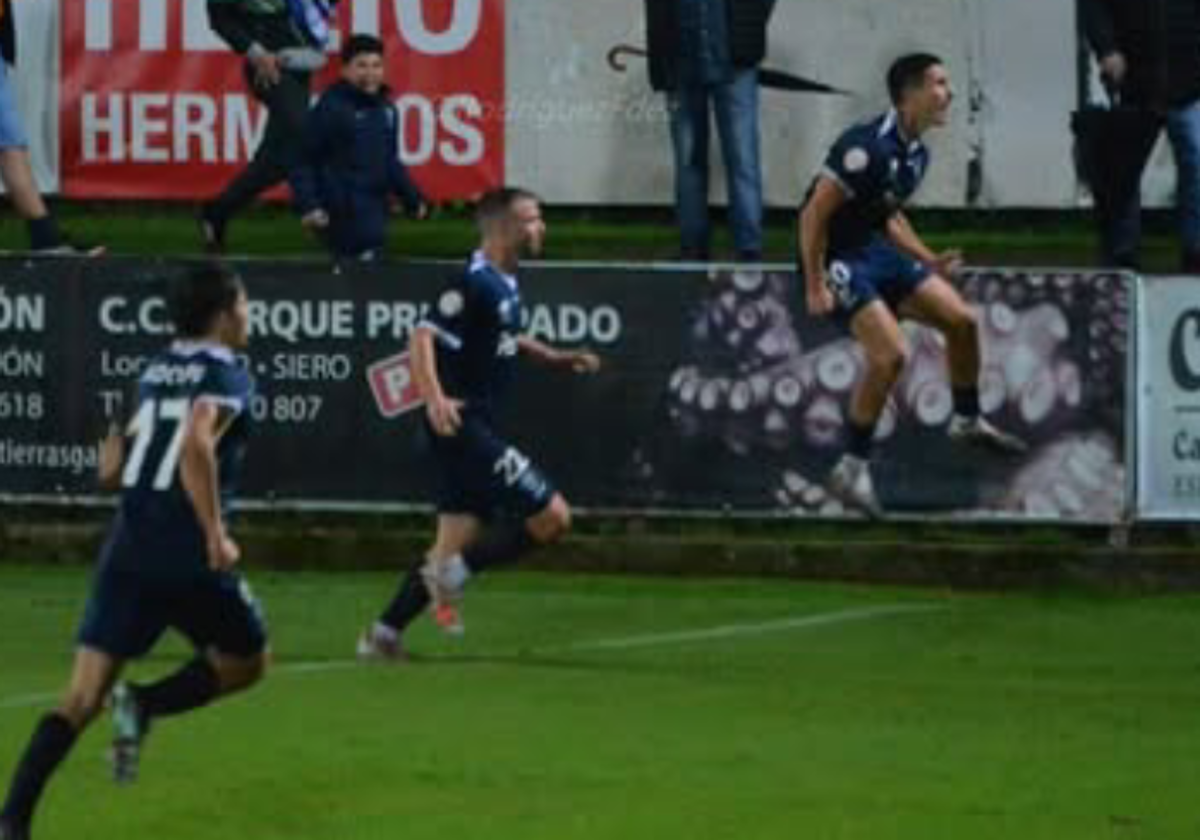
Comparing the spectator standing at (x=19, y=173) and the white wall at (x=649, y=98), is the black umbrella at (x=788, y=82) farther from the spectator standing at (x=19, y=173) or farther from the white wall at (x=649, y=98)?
the spectator standing at (x=19, y=173)

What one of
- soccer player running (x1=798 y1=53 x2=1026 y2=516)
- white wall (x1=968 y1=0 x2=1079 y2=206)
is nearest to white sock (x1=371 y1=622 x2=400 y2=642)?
soccer player running (x1=798 y1=53 x2=1026 y2=516)

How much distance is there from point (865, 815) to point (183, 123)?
45.8 ft

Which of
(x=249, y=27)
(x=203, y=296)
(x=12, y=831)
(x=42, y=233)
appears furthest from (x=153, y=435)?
(x=249, y=27)

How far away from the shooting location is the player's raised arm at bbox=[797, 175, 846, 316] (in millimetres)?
20984

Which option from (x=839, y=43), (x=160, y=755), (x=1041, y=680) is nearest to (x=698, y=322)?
(x=839, y=43)

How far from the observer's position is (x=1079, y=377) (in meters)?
23.6

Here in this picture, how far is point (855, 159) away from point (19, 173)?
5769 mm

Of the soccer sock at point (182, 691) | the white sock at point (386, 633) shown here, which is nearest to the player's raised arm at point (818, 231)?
the white sock at point (386, 633)

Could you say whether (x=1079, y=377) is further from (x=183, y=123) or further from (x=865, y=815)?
(x=865, y=815)

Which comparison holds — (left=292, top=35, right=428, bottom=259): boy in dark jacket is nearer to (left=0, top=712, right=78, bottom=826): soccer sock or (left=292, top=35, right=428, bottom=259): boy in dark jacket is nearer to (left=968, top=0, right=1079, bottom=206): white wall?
(left=968, top=0, right=1079, bottom=206): white wall

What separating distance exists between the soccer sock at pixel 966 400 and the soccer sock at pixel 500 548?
3458mm

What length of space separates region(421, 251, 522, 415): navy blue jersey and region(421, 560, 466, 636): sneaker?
75cm

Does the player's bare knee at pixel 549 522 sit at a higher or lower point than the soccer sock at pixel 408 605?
higher

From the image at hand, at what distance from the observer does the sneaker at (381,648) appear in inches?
766
